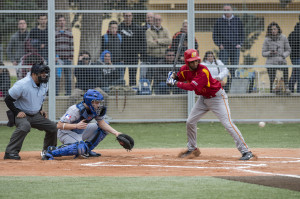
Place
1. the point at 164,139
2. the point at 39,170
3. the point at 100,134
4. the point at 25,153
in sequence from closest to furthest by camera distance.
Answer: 1. the point at 39,170
2. the point at 100,134
3. the point at 25,153
4. the point at 164,139

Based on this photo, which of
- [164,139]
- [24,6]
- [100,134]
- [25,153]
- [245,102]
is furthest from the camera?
[24,6]

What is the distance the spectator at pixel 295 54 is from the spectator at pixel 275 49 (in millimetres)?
121

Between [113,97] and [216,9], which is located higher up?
[216,9]

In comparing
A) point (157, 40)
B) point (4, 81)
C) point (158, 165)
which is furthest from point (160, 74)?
point (158, 165)

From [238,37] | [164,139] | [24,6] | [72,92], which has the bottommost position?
[164,139]

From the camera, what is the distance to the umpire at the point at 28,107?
30.3ft

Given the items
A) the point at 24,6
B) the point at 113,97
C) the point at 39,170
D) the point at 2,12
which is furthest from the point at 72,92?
the point at 39,170

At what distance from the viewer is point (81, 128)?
905 cm

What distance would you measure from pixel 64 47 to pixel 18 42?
1.11 meters

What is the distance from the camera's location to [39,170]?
7918mm

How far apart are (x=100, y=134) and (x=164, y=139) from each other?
10.2 feet

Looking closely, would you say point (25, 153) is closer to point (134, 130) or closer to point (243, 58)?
point (134, 130)

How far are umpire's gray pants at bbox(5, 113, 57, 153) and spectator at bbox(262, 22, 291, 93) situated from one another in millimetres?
6819

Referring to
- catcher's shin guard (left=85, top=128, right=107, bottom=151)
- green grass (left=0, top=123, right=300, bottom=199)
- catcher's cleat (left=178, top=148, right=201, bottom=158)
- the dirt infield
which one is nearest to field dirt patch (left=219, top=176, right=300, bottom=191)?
the dirt infield
